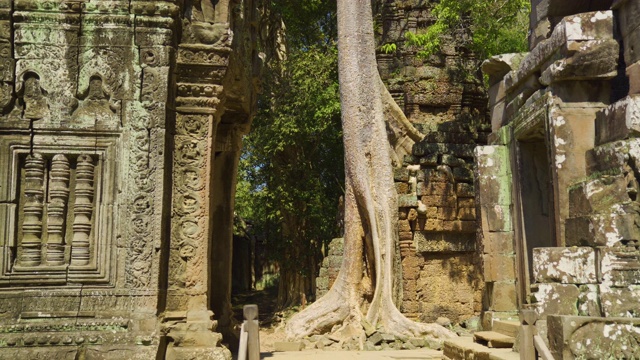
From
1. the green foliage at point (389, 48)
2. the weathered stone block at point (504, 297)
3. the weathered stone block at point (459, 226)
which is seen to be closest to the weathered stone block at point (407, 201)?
the weathered stone block at point (459, 226)

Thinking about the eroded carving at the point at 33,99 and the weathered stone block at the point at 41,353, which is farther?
the eroded carving at the point at 33,99

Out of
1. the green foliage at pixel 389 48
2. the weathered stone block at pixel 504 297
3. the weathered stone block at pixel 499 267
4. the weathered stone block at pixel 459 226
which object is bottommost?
the weathered stone block at pixel 504 297

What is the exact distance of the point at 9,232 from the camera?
4883 mm

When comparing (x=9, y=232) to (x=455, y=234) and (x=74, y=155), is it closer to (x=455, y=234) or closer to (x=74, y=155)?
(x=74, y=155)

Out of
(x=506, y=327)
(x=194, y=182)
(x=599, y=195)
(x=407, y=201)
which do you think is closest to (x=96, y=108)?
(x=194, y=182)

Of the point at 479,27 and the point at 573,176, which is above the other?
the point at 479,27

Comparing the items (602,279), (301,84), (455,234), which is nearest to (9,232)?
(602,279)

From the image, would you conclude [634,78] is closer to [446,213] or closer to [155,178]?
[155,178]

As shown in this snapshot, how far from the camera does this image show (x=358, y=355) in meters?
8.72

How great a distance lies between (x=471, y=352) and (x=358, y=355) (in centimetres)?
235

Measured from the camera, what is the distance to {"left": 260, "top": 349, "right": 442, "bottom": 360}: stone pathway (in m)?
8.21

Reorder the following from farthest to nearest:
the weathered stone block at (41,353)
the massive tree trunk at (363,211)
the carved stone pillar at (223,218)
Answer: the massive tree trunk at (363,211) → the carved stone pillar at (223,218) → the weathered stone block at (41,353)

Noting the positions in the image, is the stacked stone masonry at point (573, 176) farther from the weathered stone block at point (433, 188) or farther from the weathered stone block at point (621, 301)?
the weathered stone block at point (433, 188)

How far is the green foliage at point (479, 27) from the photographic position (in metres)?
13.4
